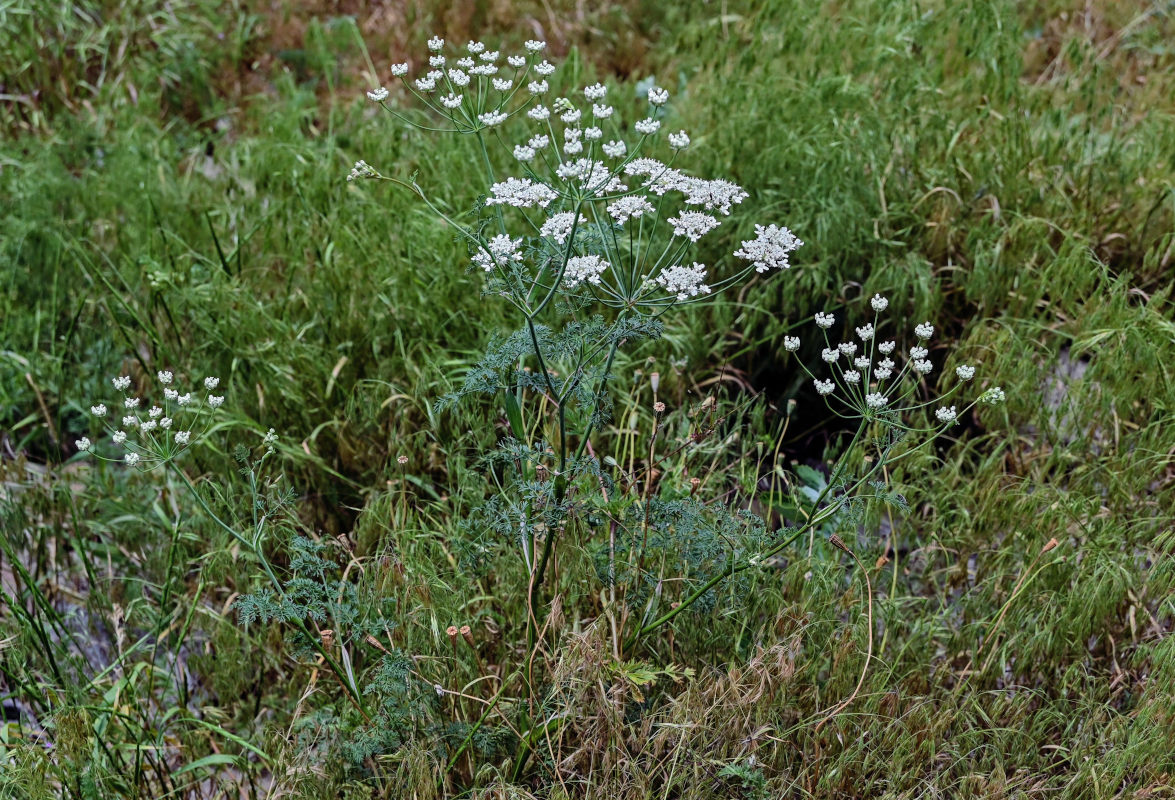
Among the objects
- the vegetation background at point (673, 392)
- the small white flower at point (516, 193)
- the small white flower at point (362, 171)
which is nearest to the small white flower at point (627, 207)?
the small white flower at point (516, 193)

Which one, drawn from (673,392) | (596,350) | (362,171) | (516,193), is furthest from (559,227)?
(673,392)

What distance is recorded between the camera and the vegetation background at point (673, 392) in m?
2.12

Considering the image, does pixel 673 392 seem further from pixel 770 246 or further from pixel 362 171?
pixel 362 171

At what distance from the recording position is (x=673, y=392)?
9.70ft

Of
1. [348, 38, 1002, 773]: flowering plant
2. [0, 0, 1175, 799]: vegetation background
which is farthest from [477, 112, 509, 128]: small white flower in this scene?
[0, 0, 1175, 799]: vegetation background

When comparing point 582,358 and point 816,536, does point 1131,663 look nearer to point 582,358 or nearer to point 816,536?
point 816,536

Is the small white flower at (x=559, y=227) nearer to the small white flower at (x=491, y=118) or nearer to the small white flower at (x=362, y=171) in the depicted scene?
the small white flower at (x=491, y=118)

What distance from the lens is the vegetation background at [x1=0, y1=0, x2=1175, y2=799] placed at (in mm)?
2117

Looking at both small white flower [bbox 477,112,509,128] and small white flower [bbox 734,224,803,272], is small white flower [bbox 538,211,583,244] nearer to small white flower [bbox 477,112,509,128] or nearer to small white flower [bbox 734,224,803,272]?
small white flower [bbox 477,112,509,128]

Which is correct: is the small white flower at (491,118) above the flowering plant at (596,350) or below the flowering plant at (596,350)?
above

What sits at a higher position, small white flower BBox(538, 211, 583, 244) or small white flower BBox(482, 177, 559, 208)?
small white flower BBox(482, 177, 559, 208)

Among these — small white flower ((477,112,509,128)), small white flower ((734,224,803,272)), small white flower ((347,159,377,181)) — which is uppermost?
small white flower ((477,112,509,128))

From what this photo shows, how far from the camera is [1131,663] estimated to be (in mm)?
2309

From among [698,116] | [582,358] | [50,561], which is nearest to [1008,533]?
[582,358]
